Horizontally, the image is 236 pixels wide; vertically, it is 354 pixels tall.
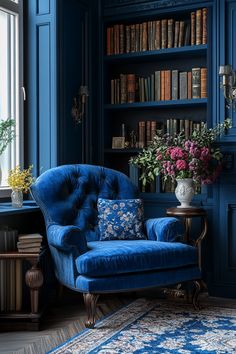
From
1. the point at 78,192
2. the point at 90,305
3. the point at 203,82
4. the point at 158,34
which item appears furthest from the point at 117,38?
the point at 90,305

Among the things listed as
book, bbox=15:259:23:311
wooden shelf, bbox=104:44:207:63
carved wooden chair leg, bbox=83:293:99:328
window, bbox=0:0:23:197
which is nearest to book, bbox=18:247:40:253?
book, bbox=15:259:23:311

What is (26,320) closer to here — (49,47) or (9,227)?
(9,227)

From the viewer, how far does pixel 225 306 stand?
12.9 ft

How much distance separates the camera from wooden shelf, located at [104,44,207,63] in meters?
4.42

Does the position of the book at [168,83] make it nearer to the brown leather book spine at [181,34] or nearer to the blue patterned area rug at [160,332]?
the brown leather book spine at [181,34]

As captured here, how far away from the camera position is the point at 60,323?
3.48 meters

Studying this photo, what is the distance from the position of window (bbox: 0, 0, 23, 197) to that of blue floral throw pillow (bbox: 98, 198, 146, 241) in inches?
33.3

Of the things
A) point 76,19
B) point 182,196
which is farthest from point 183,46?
point 182,196

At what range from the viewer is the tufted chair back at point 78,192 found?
3.73m

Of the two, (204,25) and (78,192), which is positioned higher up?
(204,25)

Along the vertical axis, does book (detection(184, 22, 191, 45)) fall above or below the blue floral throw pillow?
above

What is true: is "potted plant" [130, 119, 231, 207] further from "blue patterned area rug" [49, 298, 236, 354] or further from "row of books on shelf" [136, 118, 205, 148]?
"blue patterned area rug" [49, 298, 236, 354]

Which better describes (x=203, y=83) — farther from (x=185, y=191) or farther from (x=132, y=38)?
(x=185, y=191)

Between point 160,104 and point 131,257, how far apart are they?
5.66 ft
